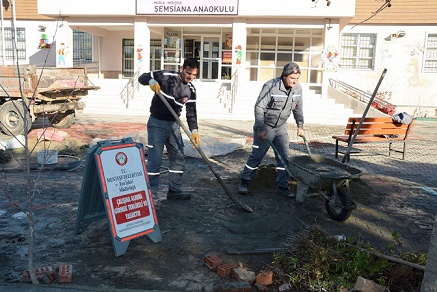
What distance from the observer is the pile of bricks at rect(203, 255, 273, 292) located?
10.7 ft

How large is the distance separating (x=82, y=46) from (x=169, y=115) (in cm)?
2176

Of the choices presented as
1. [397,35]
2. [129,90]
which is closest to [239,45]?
[129,90]

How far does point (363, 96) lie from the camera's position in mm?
19531

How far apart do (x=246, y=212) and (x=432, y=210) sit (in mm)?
2569

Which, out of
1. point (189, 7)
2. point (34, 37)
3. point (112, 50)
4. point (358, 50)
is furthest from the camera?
point (34, 37)

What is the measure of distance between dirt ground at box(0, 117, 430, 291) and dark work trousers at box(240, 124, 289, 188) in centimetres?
28

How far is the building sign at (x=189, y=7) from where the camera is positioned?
1780 centimetres

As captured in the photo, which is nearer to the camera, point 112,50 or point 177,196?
point 177,196

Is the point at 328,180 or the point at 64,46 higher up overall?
the point at 64,46

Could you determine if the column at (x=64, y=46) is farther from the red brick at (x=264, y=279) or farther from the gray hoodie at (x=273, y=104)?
the red brick at (x=264, y=279)

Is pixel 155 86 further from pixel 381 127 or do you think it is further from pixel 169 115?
pixel 381 127

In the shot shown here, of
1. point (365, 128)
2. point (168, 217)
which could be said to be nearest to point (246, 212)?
point (168, 217)

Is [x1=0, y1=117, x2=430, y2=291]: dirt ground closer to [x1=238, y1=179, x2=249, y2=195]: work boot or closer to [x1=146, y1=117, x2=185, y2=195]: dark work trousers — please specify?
[x1=238, y1=179, x2=249, y2=195]: work boot

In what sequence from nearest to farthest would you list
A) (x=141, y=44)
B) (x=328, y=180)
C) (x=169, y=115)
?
(x=328, y=180)
(x=169, y=115)
(x=141, y=44)
